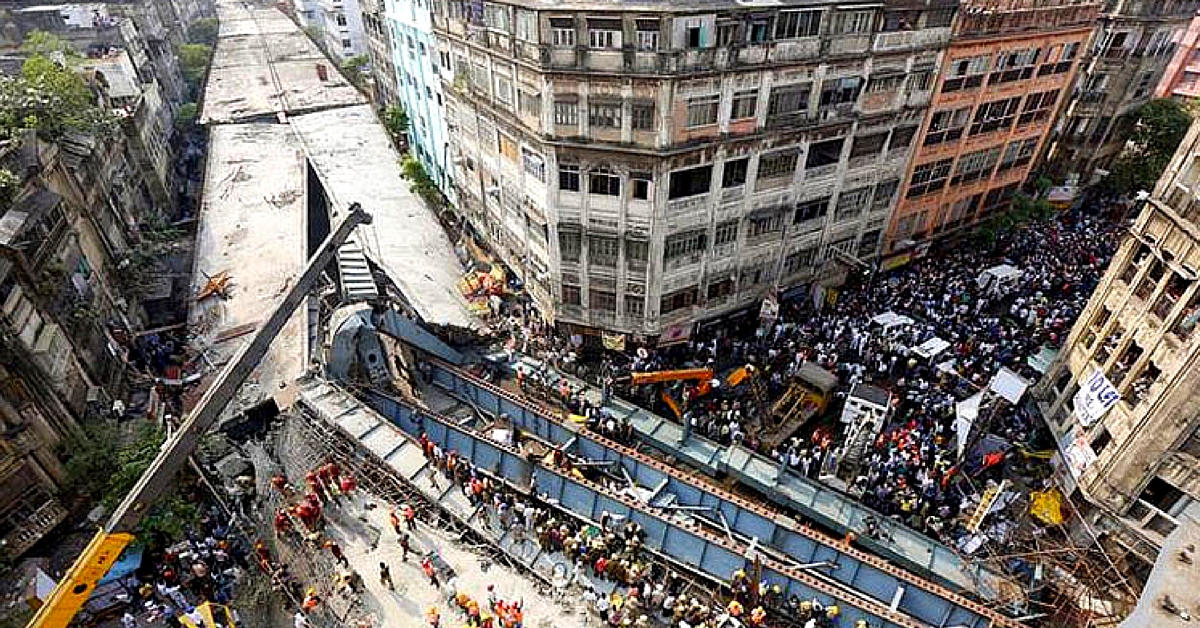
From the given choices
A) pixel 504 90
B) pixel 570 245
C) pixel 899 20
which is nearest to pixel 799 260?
pixel 899 20

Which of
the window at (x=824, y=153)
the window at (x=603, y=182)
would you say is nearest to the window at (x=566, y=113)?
the window at (x=603, y=182)

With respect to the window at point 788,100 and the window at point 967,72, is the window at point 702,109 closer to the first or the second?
the window at point 788,100

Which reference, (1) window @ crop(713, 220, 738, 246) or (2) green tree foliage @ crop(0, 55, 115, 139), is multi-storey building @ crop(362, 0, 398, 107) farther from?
(1) window @ crop(713, 220, 738, 246)

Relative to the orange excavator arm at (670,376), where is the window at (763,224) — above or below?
above

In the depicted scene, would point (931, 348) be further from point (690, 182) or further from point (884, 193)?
point (690, 182)

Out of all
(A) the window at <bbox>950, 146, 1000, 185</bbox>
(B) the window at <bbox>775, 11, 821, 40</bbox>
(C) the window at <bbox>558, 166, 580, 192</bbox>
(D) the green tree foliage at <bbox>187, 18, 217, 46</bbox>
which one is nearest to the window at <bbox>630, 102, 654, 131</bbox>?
(C) the window at <bbox>558, 166, 580, 192</bbox>

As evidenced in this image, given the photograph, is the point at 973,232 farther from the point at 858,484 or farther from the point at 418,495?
the point at 418,495
